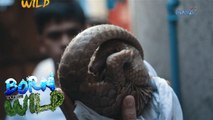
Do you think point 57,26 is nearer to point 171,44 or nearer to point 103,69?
point 171,44

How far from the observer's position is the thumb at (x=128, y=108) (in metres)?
1.16

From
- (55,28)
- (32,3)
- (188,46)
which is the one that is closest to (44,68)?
(32,3)

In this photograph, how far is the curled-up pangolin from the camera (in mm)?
1100

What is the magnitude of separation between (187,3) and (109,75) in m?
0.57

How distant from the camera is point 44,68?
1.55 meters

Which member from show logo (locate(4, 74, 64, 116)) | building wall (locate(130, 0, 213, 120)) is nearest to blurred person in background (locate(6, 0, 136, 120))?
show logo (locate(4, 74, 64, 116))

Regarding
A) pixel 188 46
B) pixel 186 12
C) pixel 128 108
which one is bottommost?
pixel 128 108

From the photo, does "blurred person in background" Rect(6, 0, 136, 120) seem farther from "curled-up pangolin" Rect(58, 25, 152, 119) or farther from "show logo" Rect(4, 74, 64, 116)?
"curled-up pangolin" Rect(58, 25, 152, 119)

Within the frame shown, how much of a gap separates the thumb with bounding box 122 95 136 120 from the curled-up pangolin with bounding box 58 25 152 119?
1 cm

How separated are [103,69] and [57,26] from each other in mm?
823

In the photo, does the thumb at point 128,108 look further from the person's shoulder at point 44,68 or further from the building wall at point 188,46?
the building wall at point 188,46

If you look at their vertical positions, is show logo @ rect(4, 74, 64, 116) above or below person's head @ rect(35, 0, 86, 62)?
below

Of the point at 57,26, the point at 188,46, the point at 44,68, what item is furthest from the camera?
the point at 57,26

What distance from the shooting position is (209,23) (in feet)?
5.07
